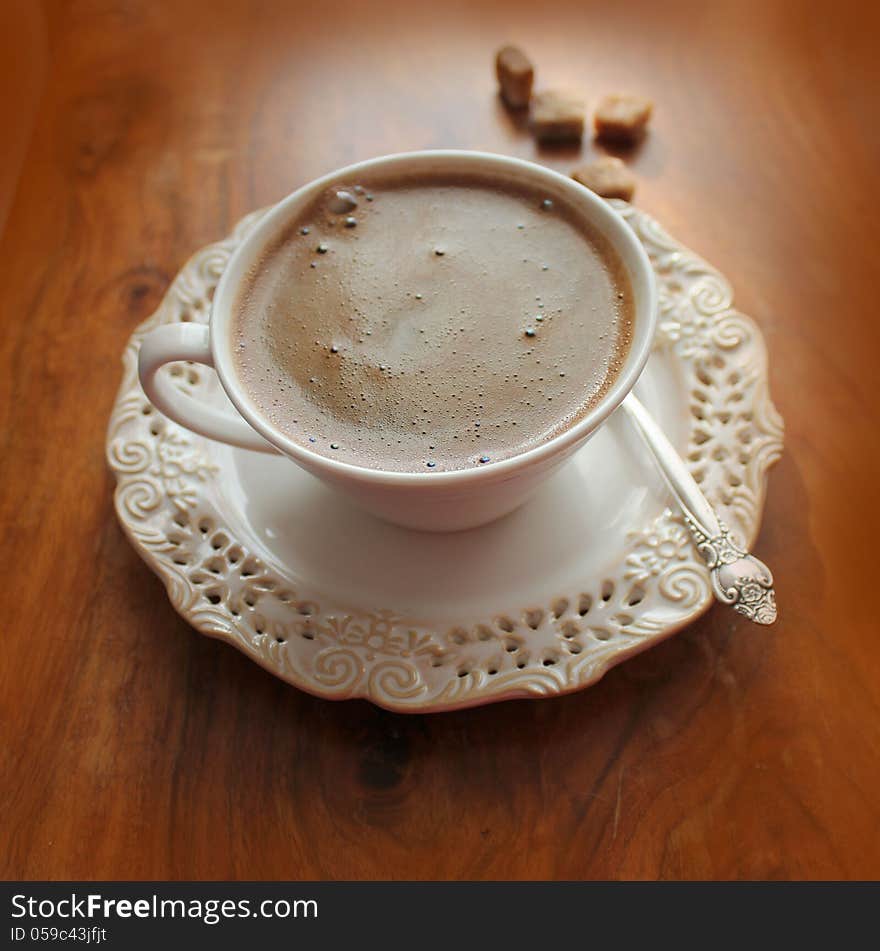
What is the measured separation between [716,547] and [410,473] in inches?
10.7

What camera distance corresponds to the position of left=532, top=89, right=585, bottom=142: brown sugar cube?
129cm

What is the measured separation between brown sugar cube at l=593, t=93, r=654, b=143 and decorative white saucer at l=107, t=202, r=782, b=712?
333mm

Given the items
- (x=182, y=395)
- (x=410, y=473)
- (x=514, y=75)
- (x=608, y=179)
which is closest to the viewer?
(x=410, y=473)

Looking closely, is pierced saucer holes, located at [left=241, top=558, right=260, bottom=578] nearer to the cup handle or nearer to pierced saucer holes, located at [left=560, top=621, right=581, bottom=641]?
the cup handle

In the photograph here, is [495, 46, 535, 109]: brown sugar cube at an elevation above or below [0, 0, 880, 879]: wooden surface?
above

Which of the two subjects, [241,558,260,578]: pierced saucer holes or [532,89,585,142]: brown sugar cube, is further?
[532,89,585,142]: brown sugar cube

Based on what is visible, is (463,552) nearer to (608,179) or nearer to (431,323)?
(431,323)

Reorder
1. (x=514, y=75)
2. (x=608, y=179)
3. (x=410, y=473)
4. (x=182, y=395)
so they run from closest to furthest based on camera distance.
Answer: (x=410, y=473)
(x=182, y=395)
(x=608, y=179)
(x=514, y=75)

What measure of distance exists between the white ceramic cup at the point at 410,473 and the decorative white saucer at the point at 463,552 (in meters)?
0.06

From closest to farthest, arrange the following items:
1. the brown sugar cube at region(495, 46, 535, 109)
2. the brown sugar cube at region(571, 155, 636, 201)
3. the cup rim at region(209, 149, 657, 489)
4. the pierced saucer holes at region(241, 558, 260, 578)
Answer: the cup rim at region(209, 149, 657, 489), the pierced saucer holes at region(241, 558, 260, 578), the brown sugar cube at region(571, 155, 636, 201), the brown sugar cube at region(495, 46, 535, 109)

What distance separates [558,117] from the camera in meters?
1.29

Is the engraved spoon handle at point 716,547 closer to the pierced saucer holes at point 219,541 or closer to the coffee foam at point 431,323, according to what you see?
the coffee foam at point 431,323

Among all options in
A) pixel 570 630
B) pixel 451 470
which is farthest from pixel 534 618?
pixel 451 470

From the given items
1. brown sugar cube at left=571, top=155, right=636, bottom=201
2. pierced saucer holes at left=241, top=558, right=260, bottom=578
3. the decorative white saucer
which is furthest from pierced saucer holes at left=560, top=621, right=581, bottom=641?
brown sugar cube at left=571, top=155, right=636, bottom=201
